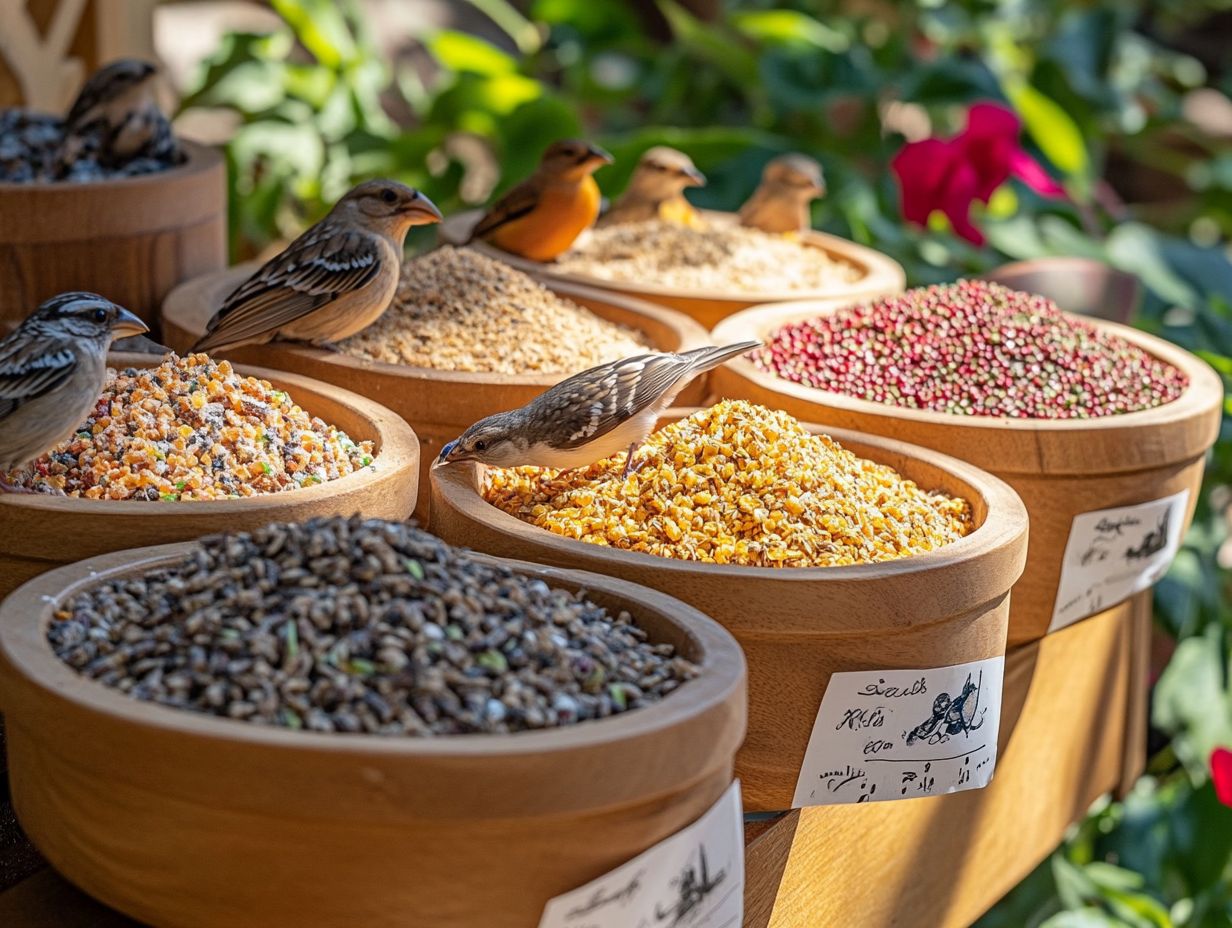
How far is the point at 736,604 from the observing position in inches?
43.1

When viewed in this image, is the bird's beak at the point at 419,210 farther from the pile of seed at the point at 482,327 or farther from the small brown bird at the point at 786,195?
the small brown bird at the point at 786,195

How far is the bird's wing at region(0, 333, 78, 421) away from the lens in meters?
1.18

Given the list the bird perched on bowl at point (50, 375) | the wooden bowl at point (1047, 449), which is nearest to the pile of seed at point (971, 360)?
the wooden bowl at point (1047, 449)

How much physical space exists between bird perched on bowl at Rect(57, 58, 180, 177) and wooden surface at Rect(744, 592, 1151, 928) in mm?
1267

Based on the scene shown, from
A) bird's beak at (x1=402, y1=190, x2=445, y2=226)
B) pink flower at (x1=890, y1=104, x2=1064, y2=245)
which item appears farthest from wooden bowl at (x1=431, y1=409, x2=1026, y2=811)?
pink flower at (x1=890, y1=104, x2=1064, y2=245)

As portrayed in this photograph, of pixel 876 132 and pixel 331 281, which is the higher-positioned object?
pixel 331 281

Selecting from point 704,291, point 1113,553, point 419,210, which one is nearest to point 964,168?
point 704,291

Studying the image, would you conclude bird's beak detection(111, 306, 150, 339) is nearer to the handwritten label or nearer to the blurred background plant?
the handwritten label

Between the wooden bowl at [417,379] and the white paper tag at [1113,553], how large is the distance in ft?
1.55

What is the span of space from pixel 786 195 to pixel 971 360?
753 mm

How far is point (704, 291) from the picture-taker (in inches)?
76.7

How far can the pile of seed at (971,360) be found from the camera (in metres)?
1.61

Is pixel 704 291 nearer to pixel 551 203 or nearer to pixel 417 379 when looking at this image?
pixel 551 203

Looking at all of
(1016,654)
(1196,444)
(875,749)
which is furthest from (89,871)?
(1196,444)
